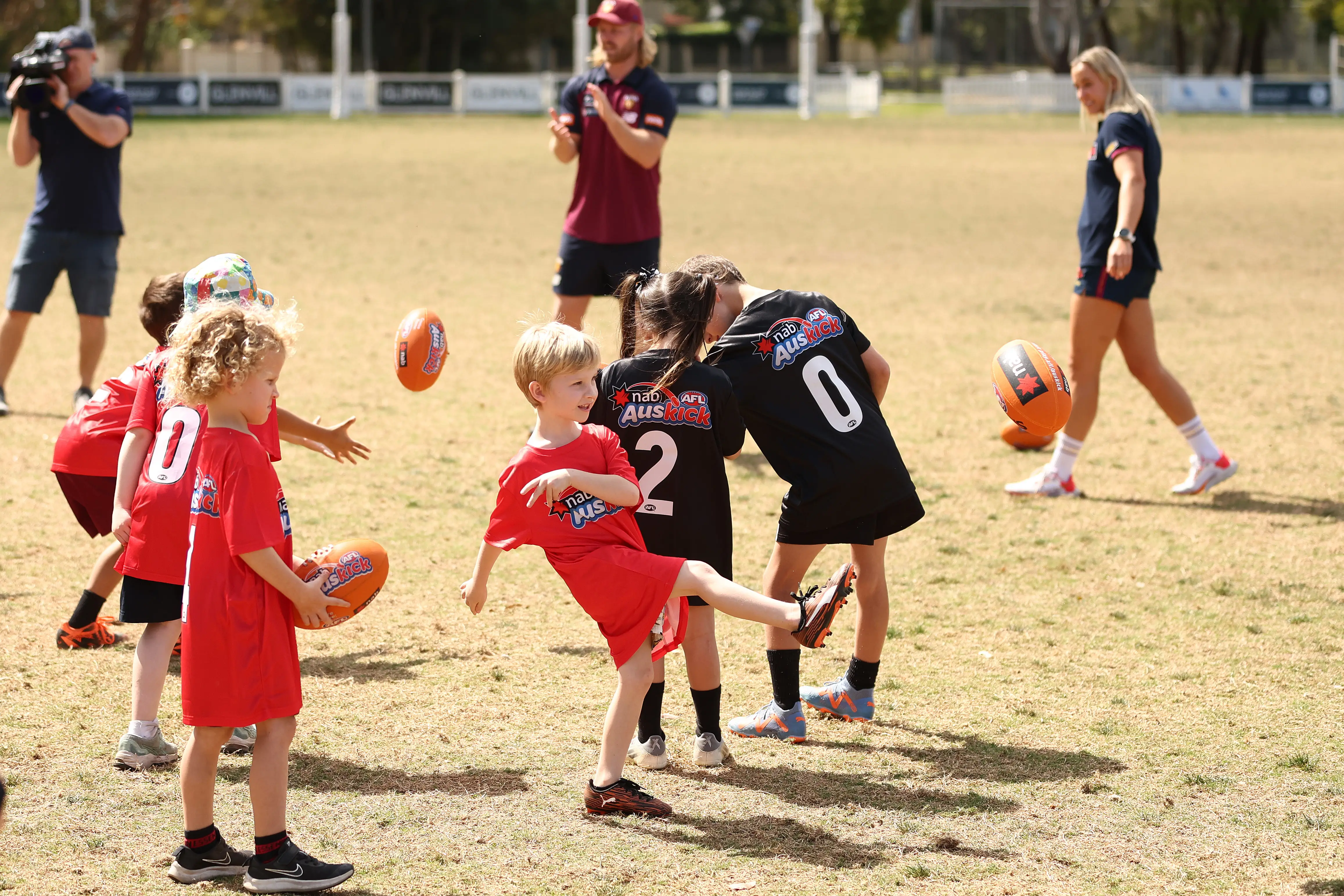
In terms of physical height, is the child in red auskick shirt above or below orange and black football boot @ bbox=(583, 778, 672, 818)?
above

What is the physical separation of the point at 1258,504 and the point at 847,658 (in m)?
3.30

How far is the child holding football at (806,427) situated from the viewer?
4492 millimetres

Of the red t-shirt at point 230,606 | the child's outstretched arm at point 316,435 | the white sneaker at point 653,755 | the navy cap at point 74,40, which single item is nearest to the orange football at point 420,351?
the child's outstretched arm at point 316,435

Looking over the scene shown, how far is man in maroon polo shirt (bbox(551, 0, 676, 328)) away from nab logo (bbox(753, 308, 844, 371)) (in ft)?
12.9

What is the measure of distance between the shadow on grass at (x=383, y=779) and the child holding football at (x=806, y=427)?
0.87m

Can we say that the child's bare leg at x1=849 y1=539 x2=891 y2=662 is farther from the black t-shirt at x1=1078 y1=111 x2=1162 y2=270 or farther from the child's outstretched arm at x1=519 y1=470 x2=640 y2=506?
the black t-shirt at x1=1078 y1=111 x2=1162 y2=270

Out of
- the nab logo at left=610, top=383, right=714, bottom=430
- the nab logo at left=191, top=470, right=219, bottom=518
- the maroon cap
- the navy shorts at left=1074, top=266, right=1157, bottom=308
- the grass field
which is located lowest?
the grass field

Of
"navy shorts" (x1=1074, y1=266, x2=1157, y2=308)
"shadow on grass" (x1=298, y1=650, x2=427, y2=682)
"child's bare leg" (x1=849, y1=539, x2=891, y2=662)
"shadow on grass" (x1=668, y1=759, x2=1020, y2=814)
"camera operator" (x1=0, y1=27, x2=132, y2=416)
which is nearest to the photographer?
"shadow on grass" (x1=668, y1=759, x2=1020, y2=814)

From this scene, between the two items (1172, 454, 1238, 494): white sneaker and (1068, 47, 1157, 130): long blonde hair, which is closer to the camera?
(1068, 47, 1157, 130): long blonde hair

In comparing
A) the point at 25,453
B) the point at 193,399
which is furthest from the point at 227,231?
the point at 193,399

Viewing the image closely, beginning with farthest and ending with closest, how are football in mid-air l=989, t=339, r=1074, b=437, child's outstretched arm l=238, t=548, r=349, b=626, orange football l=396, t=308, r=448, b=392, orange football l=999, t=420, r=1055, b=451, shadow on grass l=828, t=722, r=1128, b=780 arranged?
1. orange football l=999, t=420, r=1055, b=451
2. football in mid-air l=989, t=339, r=1074, b=437
3. orange football l=396, t=308, r=448, b=392
4. shadow on grass l=828, t=722, r=1128, b=780
5. child's outstretched arm l=238, t=548, r=349, b=626

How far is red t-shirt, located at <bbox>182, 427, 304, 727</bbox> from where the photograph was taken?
347cm

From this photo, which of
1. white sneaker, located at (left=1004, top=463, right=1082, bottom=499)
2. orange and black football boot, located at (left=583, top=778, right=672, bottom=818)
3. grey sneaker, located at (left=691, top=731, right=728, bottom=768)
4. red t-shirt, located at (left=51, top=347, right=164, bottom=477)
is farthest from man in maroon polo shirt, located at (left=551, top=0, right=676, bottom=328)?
orange and black football boot, located at (left=583, top=778, right=672, bottom=818)

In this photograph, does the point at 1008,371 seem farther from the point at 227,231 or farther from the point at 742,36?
the point at 742,36
